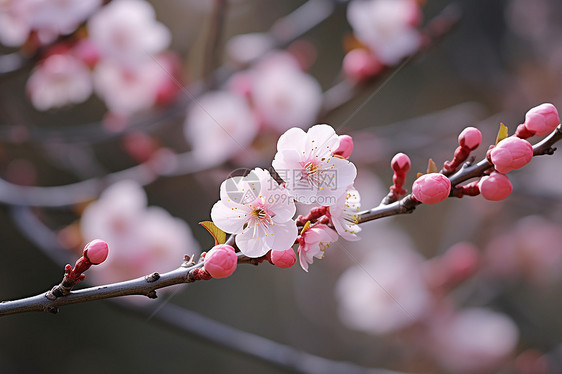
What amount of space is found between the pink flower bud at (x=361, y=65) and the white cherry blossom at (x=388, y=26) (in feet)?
0.10

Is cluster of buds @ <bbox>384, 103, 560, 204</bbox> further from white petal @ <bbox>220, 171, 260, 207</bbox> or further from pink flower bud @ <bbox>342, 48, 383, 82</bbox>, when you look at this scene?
pink flower bud @ <bbox>342, 48, 383, 82</bbox>

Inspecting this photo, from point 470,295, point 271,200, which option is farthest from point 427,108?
point 271,200

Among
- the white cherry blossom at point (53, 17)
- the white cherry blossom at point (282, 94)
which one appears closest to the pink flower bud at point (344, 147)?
the white cherry blossom at point (53, 17)

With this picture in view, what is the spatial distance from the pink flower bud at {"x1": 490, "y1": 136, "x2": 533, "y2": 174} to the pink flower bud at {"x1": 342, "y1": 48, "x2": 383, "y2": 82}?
3.02 ft

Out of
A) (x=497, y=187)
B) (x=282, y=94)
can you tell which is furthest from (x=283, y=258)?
(x=282, y=94)

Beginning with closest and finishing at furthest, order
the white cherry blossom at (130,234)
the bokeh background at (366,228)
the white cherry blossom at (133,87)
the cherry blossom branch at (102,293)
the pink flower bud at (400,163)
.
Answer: the cherry blossom branch at (102,293) → the pink flower bud at (400,163) → the white cherry blossom at (130,234) → the white cherry blossom at (133,87) → the bokeh background at (366,228)

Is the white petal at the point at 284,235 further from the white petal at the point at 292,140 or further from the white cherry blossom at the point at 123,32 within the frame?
the white cherry blossom at the point at 123,32

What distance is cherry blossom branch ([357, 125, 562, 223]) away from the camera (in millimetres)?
545

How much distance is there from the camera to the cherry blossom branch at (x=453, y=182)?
1.79 feet

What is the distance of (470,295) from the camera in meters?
2.00

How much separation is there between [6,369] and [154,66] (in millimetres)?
1353

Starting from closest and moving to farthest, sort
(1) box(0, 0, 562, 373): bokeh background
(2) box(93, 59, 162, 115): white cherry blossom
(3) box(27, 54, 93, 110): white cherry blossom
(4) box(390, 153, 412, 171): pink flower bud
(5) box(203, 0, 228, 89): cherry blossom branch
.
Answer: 1. (4) box(390, 153, 412, 171): pink flower bud
2. (5) box(203, 0, 228, 89): cherry blossom branch
3. (3) box(27, 54, 93, 110): white cherry blossom
4. (2) box(93, 59, 162, 115): white cherry blossom
5. (1) box(0, 0, 562, 373): bokeh background

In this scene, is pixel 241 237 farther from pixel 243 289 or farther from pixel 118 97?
pixel 243 289

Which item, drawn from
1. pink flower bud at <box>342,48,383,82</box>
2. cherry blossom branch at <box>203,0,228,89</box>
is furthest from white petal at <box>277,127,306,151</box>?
pink flower bud at <box>342,48,383,82</box>
